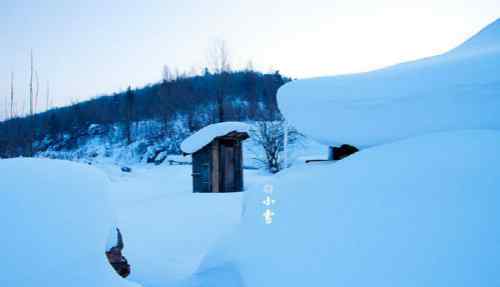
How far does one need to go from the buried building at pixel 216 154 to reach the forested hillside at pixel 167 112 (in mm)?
9376

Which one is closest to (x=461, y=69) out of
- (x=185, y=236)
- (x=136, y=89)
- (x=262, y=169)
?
(x=185, y=236)

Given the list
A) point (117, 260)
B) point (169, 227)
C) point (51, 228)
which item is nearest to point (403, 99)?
point (51, 228)

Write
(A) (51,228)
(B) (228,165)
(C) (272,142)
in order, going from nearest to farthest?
1. (A) (51,228)
2. (B) (228,165)
3. (C) (272,142)

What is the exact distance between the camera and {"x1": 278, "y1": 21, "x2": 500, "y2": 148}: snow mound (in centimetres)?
194

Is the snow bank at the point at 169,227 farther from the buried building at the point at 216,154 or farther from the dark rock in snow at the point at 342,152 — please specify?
the dark rock in snow at the point at 342,152

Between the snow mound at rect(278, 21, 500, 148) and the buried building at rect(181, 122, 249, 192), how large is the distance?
7246 mm

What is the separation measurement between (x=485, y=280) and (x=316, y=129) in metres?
1.59

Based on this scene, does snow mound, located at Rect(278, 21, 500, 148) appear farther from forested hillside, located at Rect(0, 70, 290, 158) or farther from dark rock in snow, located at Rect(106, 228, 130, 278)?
forested hillside, located at Rect(0, 70, 290, 158)

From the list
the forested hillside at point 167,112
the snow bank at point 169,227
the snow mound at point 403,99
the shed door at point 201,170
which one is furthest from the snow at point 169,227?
the forested hillside at point 167,112

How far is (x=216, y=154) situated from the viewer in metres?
10.1

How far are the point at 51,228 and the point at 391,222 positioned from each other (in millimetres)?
1791

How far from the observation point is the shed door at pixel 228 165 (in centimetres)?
1026

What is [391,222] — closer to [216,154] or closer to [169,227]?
[169,227]

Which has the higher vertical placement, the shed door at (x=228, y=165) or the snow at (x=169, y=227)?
the shed door at (x=228, y=165)
